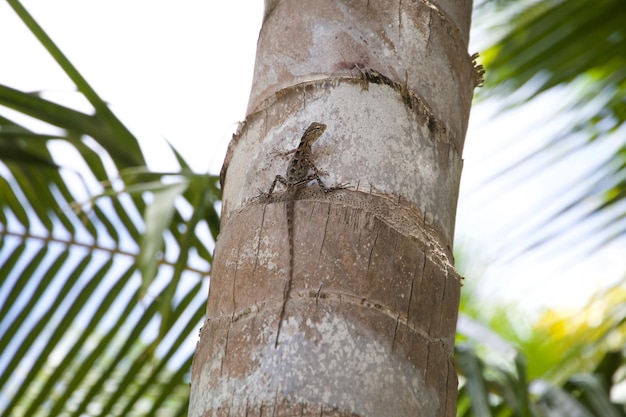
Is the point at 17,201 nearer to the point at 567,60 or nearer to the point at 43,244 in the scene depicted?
the point at 43,244

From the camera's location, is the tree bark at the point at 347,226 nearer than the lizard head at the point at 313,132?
Yes

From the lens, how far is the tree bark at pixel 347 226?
133 centimetres

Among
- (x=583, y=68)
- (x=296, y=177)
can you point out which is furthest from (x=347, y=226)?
(x=583, y=68)

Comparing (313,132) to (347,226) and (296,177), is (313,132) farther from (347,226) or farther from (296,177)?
(347,226)

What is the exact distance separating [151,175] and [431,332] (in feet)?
3.98

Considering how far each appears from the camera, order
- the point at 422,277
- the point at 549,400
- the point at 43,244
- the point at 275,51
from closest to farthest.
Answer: the point at 422,277, the point at 275,51, the point at 549,400, the point at 43,244

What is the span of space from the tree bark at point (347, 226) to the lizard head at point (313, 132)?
1 centimetres

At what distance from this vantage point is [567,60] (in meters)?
3.21

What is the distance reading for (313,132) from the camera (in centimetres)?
158

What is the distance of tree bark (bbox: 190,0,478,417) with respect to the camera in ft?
4.37

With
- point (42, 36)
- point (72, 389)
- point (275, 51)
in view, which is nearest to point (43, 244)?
point (72, 389)

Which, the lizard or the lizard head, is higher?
the lizard head

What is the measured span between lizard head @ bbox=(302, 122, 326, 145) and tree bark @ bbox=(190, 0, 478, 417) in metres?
0.01

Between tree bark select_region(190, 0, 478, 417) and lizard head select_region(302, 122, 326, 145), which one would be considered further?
A: lizard head select_region(302, 122, 326, 145)
